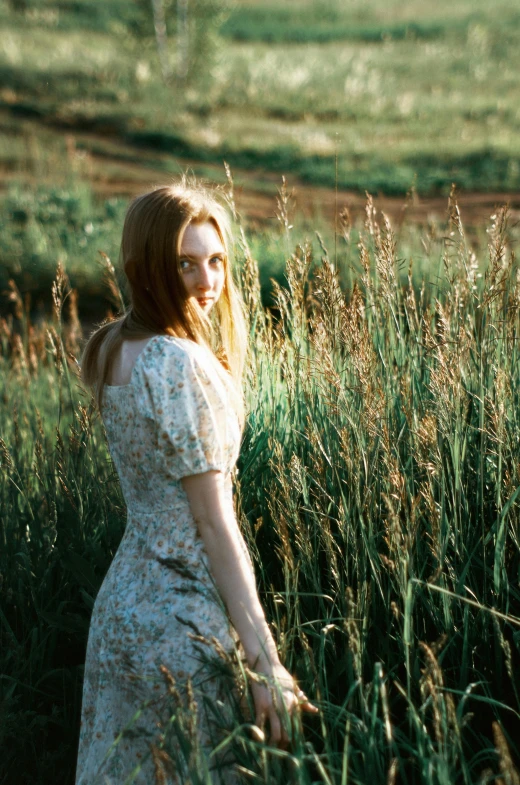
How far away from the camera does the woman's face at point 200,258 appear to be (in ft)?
6.70

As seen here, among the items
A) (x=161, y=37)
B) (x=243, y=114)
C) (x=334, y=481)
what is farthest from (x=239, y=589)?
(x=161, y=37)

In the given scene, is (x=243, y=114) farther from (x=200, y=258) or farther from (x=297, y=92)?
(x=200, y=258)

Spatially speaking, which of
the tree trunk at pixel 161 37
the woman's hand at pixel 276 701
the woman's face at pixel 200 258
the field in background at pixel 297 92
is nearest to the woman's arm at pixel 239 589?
the woman's hand at pixel 276 701

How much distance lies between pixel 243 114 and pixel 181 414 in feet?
65.2

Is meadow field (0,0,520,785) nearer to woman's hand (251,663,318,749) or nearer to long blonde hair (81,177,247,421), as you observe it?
woman's hand (251,663,318,749)

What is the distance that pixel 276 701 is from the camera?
1.78 meters

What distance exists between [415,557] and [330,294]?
72cm

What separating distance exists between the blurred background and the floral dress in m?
3.74

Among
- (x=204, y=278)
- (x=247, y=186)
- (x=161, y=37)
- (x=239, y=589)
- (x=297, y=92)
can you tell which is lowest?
(x=239, y=589)

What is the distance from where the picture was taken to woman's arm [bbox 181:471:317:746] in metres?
1.79

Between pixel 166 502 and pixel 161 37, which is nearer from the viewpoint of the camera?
pixel 166 502

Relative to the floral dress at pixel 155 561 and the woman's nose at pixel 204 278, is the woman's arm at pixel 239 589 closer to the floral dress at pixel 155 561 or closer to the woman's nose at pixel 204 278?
the floral dress at pixel 155 561

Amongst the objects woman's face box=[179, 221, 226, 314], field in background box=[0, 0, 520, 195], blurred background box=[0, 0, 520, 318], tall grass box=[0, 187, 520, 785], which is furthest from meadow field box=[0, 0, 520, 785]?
field in background box=[0, 0, 520, 195]

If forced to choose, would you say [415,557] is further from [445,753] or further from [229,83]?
[229,83]
